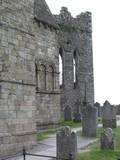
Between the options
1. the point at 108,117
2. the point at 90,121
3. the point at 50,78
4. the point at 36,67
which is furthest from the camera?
the point at 50,78

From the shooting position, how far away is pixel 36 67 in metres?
22.2

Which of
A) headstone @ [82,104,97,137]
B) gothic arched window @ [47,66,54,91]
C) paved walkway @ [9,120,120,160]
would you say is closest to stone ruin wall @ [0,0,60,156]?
paved walkway @ [9,120,120,160]

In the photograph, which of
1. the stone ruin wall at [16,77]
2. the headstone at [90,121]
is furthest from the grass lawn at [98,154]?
the headstone at [90,121]

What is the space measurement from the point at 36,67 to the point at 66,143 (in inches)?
416

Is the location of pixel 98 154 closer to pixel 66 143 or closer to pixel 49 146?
pixel 66 143

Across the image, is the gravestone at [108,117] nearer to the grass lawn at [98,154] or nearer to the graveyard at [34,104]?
the graveyard at [34,104]

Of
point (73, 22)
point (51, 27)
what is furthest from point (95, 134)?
point (73, 22)

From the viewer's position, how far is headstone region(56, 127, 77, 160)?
39.5ft

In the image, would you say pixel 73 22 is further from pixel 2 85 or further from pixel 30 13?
pixel 2 85

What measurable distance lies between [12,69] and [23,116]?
1.95 m

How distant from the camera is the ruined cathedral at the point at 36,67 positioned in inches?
568

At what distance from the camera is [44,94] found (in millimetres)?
22438

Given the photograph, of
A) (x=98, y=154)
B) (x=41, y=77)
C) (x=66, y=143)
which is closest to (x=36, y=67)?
(x=41, y=77)

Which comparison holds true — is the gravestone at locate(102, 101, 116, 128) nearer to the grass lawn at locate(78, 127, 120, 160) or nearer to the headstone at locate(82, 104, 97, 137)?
the headstone at locate(82, 104, 97, 137)
